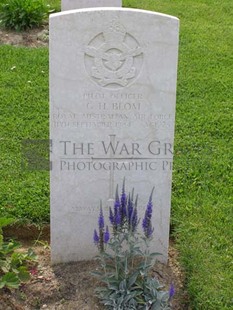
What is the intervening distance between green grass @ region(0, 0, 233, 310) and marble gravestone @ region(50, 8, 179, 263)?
371 mm

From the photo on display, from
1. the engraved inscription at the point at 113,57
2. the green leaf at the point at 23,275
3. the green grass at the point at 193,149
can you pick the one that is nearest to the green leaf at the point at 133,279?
the green grass at the point at 193,149

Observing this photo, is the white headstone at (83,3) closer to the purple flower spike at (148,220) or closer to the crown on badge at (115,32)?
the crown on badge at (115,32)

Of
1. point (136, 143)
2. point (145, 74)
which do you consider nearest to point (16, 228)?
point (136, 143)

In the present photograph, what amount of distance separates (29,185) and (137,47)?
168 cm

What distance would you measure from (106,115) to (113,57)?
33 centimetres

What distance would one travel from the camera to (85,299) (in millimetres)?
3645

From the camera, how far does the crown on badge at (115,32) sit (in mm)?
3418

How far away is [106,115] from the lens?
11.9ft

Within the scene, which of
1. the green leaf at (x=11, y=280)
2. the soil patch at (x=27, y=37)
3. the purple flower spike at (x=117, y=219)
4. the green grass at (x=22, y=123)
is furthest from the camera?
the soil patch at (x=27, y=37)

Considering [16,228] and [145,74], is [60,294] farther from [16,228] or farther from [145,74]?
[145,74]

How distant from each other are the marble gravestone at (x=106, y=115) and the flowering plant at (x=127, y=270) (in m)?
0.25

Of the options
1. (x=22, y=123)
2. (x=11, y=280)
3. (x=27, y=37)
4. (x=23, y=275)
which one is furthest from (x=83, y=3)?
(x=11, y=280)

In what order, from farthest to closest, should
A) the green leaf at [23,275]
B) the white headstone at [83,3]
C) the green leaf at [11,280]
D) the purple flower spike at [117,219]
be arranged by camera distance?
1. the white headstone at [83,3]
2. the green leaf at [23,275]
3. the green leaf at [11,280]
4. the purple flower spike at [117,219]

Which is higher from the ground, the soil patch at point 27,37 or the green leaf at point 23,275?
the soil patch at point 27,37
